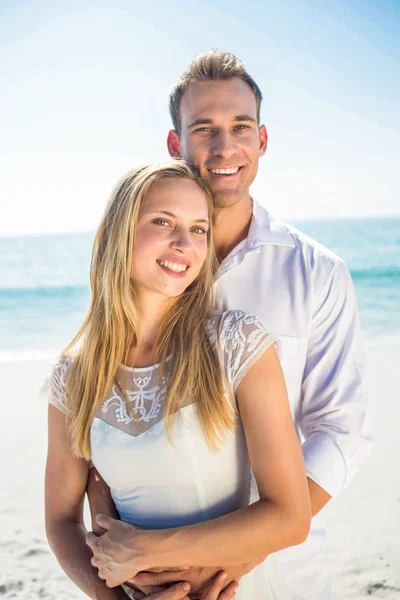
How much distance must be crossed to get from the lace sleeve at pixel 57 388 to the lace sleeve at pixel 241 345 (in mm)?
602

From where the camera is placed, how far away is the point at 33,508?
4.96m

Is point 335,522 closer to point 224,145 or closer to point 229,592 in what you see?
point 229,592

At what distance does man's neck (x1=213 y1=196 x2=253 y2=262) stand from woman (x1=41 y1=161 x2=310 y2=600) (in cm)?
21

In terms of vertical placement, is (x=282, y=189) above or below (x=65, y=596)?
above

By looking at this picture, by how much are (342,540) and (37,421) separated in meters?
3.78

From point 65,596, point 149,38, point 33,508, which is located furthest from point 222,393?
point 149,38

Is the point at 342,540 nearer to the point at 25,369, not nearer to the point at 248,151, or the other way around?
the point at 248,151

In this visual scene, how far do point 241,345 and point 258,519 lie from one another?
493 mm

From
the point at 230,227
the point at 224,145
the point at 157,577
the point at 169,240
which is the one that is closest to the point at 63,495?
the point at 157,577

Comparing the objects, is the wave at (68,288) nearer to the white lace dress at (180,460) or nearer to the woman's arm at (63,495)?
the woman's arm at (63,495)

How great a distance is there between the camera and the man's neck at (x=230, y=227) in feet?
8.16

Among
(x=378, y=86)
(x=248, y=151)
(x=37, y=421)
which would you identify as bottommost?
(x=37, y=421)

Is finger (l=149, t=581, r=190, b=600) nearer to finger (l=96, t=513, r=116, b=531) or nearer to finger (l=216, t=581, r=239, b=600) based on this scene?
finger (l=216, t=581, r=239, b=600)

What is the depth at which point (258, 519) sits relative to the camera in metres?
1.76
